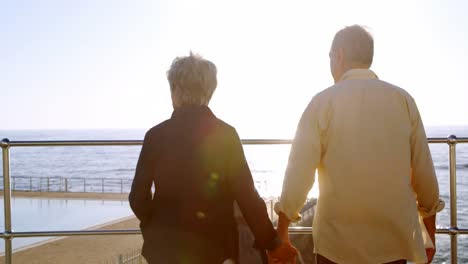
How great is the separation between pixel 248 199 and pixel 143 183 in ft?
1.44

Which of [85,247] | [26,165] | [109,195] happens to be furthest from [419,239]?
[26,165]

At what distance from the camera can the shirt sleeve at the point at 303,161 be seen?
193 centimetres

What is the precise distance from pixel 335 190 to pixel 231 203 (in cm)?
46

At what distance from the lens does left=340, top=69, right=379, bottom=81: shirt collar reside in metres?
1.95

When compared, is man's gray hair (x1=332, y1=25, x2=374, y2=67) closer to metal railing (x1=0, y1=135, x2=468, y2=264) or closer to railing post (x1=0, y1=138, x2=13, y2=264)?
metal railing (x1=0, y1=135, x2=468, y2=264)

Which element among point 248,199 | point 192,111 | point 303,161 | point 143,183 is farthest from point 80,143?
point 303,161

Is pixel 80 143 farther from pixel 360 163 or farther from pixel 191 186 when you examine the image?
pixel 360 163

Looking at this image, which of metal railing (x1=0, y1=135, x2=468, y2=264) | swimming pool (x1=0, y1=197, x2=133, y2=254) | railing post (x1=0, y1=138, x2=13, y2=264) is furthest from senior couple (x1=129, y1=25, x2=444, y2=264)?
swimming pool (x1=0, y1=197, x2=133, y2=254)

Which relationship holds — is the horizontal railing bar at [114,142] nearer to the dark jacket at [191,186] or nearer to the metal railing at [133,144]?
the metal railing at [133,144]

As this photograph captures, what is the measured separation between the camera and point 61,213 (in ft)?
69.5

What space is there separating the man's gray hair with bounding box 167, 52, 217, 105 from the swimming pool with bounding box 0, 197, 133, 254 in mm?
12601

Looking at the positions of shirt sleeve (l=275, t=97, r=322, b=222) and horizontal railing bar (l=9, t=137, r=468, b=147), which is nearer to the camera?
shirt sleeve (l=275, t=97, r=322, b=222)

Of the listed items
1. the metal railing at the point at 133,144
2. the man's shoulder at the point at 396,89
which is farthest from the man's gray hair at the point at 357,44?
the metal railing at the point at 133,144

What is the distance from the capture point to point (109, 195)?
91.5ft
